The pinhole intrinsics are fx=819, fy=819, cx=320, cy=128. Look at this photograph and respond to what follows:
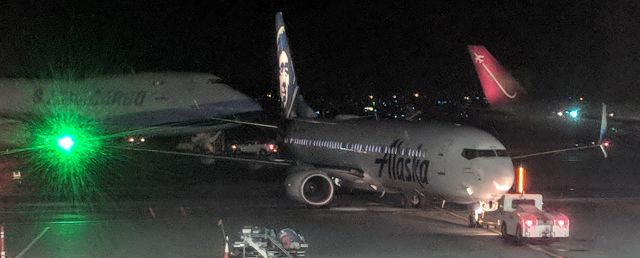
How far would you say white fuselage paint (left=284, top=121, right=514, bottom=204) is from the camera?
2008 centimetres

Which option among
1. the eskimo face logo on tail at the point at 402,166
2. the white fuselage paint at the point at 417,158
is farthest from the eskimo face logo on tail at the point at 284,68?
the eskimo face logo on tail at the point at 402,166

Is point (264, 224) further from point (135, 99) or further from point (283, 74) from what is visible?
point (135, 99)

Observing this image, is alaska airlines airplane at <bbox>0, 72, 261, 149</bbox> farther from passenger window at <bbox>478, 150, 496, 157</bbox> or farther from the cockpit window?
passenger window at <bbox>478, 150, 496, 157</bbox>

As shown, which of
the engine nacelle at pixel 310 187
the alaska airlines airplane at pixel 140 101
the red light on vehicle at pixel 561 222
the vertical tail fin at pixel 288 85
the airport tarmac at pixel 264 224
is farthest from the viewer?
the alaska airlines airplane at pixel 140 101

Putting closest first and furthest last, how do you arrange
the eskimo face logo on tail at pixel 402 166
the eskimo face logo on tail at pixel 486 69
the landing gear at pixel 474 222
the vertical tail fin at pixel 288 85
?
the landing gear at pixel 474 222, the eskimo face logo on tail at pixel 402 166, the vertical tail fin at pixel 288 85, the eskimo face logo on tail at pixel 486 69

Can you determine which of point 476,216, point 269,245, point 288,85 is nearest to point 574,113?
point 288,85

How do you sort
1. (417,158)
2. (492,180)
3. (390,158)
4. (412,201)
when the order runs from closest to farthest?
(492,180) < (417,158) < (390,158) < (412,201)

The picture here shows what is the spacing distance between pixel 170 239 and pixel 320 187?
8277 millimetres

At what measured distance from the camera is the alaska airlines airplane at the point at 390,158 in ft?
66.4

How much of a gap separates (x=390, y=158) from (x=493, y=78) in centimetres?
2332

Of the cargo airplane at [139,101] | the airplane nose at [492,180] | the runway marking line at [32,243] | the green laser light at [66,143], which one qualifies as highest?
the cargo airplane at [139,101]

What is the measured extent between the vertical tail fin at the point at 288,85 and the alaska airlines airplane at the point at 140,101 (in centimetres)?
908

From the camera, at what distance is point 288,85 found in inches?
1275

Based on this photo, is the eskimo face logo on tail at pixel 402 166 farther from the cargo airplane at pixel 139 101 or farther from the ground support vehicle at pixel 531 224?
the cargo airplane at pixel 139 101
